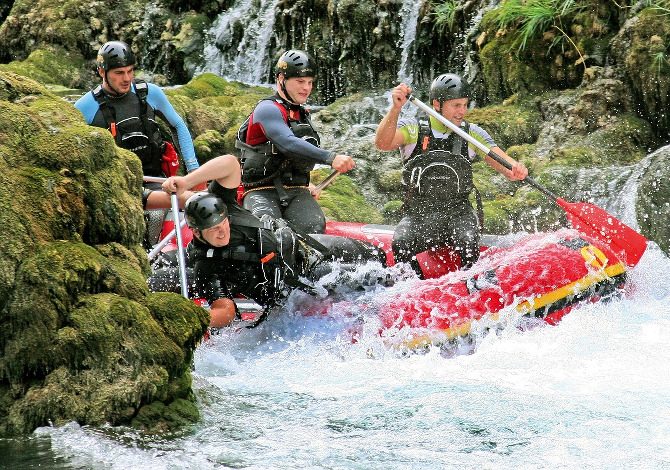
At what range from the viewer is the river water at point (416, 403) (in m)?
Result: 4.38

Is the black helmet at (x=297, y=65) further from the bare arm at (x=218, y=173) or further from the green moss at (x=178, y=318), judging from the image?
the green moss at (x=178, y=318)

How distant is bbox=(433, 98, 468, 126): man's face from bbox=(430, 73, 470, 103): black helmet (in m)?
0.03

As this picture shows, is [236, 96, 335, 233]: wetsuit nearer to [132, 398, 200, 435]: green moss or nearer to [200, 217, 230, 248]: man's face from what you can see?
[200, 217, 230, 248]: man's face

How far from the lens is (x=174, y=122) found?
26.0 ft

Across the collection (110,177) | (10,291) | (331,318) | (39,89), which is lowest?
(331,318)

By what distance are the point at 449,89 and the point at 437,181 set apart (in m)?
0.69

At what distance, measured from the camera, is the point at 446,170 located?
6.88 meters

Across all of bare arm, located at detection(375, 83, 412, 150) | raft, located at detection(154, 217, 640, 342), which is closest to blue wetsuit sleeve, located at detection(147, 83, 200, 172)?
raft, located at detection(154, 217, 640, 342)

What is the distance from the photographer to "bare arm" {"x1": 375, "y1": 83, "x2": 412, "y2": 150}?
6645 millimetres

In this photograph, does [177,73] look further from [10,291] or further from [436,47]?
[10,291]

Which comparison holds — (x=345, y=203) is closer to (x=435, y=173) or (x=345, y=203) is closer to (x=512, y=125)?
(x=512, y=125)

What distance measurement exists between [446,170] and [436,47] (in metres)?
7.11

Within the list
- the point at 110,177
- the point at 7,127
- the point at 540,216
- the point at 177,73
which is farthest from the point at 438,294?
the point at 177,73

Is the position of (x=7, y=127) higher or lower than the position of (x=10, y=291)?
higher
